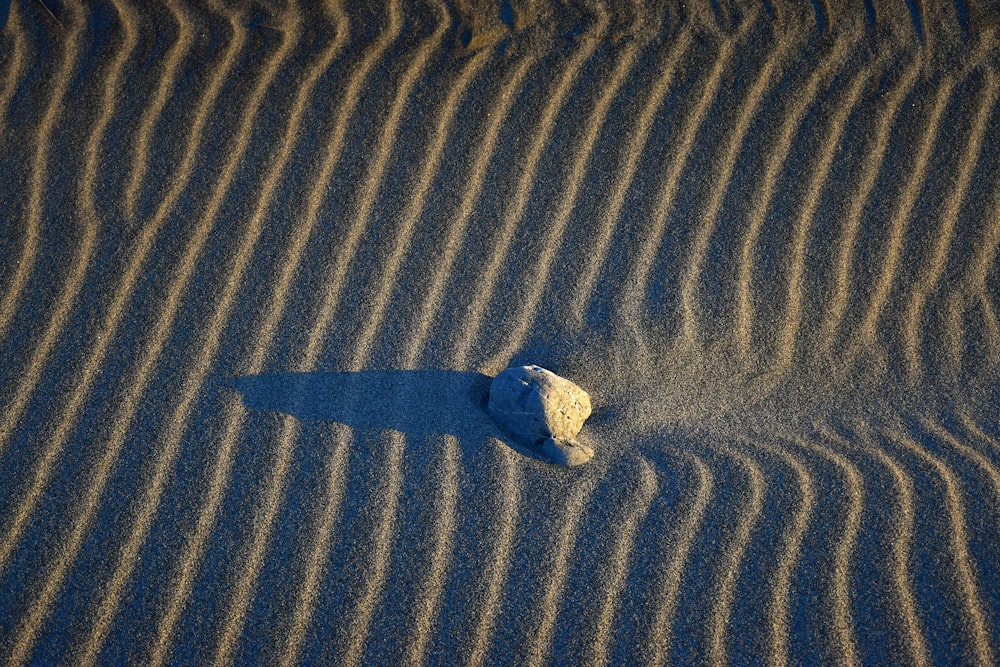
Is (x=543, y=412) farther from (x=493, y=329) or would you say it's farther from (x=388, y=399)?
(x=388, y=399)

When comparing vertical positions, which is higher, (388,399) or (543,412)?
(543,412)

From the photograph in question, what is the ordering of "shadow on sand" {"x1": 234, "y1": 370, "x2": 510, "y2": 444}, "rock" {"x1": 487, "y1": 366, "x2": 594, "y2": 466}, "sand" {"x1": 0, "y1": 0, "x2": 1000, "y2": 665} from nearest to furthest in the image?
"sand" {"x1": 0, "y1": 0, "x2": 1000, "y2": 665} < "rock" {"x1": 487, "y1": 366, "x2": 594, "y2": 466} < "shadow on sand" {"x1": 234, "y1": 370, "x2": 510, "y2": 444}

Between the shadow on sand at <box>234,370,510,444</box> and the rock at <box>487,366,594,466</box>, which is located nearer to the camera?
the rock at <box>487,366,594,466</box>

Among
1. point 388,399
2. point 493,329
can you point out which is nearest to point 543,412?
point 493,329

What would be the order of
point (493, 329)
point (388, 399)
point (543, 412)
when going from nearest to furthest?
1. point (543, 412)
2. point (388, 399)
3. point (493, 329)

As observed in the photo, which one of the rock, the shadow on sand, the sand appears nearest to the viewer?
the sand
